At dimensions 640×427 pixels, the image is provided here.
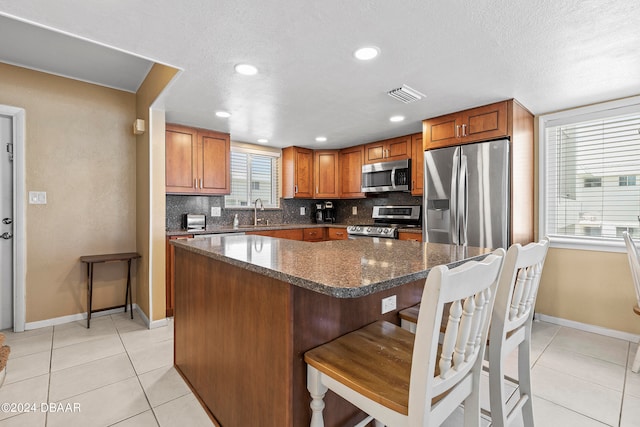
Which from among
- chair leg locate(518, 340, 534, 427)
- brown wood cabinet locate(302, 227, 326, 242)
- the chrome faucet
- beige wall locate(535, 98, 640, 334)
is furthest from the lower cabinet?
chair leg locate(518, 340, 534, 427)

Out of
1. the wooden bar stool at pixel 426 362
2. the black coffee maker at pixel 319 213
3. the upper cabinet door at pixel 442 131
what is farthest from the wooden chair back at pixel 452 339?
the black coffee maker at pixel 319 213

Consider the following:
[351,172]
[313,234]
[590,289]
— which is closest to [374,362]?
[590,289]

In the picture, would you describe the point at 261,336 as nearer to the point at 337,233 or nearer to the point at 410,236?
the point at 410,236

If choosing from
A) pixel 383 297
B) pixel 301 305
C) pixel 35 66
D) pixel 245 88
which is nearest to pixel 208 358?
pixel 301 305

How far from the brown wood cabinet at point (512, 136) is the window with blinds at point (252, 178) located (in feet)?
8.80

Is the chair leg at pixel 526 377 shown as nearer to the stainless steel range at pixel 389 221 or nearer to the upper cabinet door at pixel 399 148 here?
the stainless steel range at pixel 389 221

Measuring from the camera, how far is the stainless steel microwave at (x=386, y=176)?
413 centimetres

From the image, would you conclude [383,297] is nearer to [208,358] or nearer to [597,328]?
[208,358]

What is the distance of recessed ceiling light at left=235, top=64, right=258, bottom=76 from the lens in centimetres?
216

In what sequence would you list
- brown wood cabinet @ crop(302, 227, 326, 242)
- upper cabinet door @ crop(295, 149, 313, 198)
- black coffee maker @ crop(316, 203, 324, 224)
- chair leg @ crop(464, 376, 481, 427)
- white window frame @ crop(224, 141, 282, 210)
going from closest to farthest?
chair leg @ crop(464, 376, 481, 427), white window frame @ crop(224, 141, 282, 210), brown wood cabinet @ crop(302, 227, 326, 242), upper cabinet door @ crop(295, 149, 313, 198), black coffee maker @ crop(316, 203, 324, 224)

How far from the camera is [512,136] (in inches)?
111

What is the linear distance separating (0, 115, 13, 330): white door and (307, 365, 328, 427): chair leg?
334 centimetres

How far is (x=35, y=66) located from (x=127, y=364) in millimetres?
2826

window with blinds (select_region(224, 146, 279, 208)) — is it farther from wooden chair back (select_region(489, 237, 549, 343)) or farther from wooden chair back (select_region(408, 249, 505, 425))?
wooden chair back (select_region(408, 249, 505, 425))
